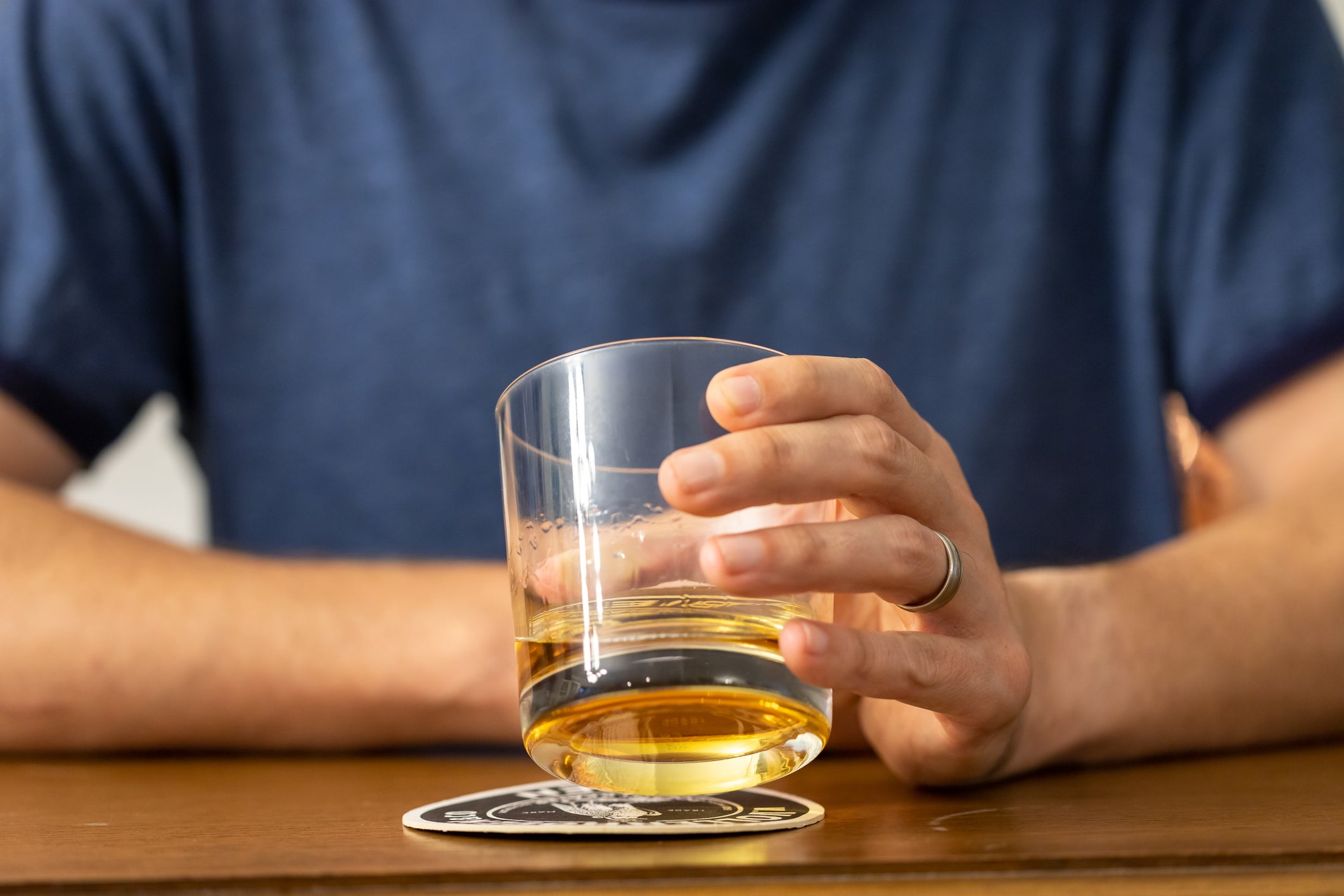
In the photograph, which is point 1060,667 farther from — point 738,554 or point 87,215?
point 87,215

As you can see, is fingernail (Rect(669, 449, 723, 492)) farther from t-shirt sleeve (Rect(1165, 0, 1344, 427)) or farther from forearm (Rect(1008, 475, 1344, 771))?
t-shirt sleeve (Rect(1165, 0, 1344, 427))

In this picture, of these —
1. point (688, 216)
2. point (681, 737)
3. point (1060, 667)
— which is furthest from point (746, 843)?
point (688, 216)

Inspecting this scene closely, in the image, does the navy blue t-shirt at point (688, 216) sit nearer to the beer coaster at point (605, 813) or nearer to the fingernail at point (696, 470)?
the beer coaster at point (605, 813)

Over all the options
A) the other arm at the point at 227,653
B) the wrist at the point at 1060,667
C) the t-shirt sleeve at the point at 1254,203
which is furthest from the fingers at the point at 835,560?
the t-shirt sleeve at the point at 1254,203

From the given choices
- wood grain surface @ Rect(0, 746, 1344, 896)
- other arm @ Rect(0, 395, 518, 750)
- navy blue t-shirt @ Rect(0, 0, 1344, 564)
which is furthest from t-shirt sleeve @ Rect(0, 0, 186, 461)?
wood grain surface @ Rect(0, 746, 1344, 896)

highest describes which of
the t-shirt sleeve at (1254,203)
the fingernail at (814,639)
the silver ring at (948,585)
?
the t-shirt sleeve at (1254,203)

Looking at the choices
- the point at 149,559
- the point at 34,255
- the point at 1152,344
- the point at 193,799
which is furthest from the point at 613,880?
the point at 1152,344

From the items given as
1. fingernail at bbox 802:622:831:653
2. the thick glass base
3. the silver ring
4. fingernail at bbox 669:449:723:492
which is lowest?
the thick glass base
